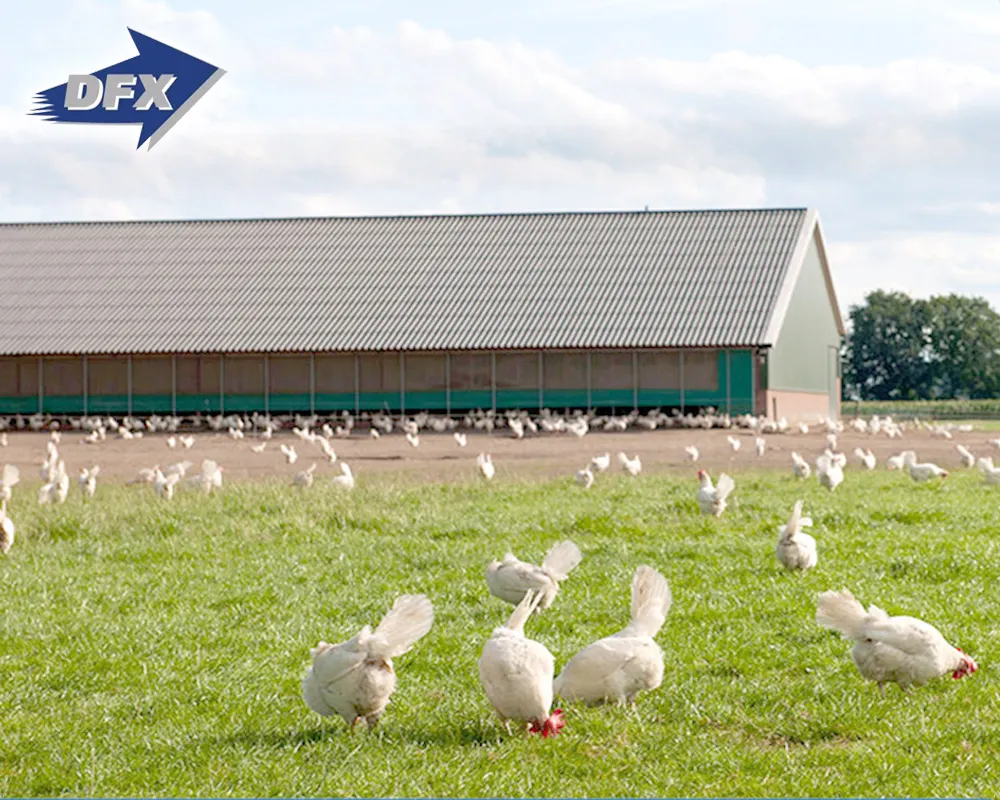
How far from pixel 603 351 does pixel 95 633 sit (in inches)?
1338

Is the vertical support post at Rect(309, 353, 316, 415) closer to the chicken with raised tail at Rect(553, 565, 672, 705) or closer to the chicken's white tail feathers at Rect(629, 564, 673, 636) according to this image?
the chicken's white tail feathers at Rect(629, 564, 673, 636)

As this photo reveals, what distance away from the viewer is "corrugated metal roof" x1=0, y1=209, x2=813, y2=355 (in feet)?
145

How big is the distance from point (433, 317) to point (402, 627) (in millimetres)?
38546

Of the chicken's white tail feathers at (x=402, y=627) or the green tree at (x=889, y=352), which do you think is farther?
the green tree at (x=889, y=352)

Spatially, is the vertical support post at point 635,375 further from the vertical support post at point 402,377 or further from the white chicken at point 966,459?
the white chicken at point 966,459

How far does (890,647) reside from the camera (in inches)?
306

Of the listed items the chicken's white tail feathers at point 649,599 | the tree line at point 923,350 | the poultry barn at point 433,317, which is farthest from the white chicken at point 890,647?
the tree line at point 923,350

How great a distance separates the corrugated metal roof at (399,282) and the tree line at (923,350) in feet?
120

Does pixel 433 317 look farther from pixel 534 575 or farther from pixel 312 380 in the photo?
pixel 534 575

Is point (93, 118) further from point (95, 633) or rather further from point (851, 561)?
point (851, 561)

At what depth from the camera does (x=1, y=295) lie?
50.5 m

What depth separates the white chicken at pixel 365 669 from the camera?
7.11 meters

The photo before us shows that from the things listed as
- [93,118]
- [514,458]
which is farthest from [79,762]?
[514,458]

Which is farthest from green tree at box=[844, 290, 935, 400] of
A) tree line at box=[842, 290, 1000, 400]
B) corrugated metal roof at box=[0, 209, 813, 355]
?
corrugated metal roof at box=[0, 209, 813, 355]
